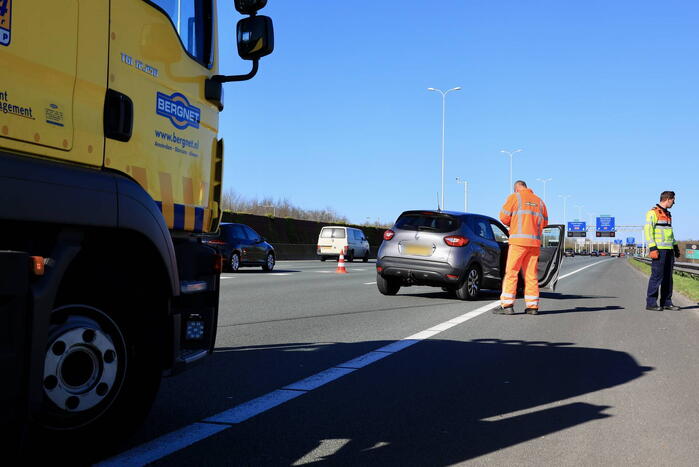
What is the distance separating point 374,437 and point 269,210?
188 feet

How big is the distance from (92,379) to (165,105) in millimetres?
1572

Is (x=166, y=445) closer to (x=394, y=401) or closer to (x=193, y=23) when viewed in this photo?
(x=394, y=401)

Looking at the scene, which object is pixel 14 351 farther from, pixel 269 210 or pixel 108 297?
pixel 269 210

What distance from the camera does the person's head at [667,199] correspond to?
40.1 ft

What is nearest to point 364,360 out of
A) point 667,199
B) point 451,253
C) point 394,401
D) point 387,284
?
point 394,401

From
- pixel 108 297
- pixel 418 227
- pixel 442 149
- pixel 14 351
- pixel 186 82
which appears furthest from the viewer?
pixel 442 149

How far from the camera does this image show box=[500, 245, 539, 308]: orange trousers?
10656 mm

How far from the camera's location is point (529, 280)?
10812 millimetres

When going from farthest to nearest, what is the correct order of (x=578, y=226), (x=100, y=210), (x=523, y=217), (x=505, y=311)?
(x=578, y=226) < (x=505, y=311) < (x=523, y=217) < (x=100, y=210)

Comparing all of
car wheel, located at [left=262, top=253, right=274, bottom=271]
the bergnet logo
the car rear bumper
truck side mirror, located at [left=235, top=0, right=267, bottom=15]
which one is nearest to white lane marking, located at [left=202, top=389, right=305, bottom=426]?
the bergnet logo

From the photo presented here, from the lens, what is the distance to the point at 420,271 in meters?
12.9

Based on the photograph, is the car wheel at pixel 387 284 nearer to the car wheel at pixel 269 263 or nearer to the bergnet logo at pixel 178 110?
the bergnet logo at pixel 178 110

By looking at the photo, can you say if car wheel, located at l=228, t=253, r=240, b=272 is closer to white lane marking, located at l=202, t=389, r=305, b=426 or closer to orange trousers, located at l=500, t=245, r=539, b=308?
orange trousers, located at l=500, t=245, r=539, b=308

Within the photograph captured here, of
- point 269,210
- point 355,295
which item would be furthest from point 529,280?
point 269,210
